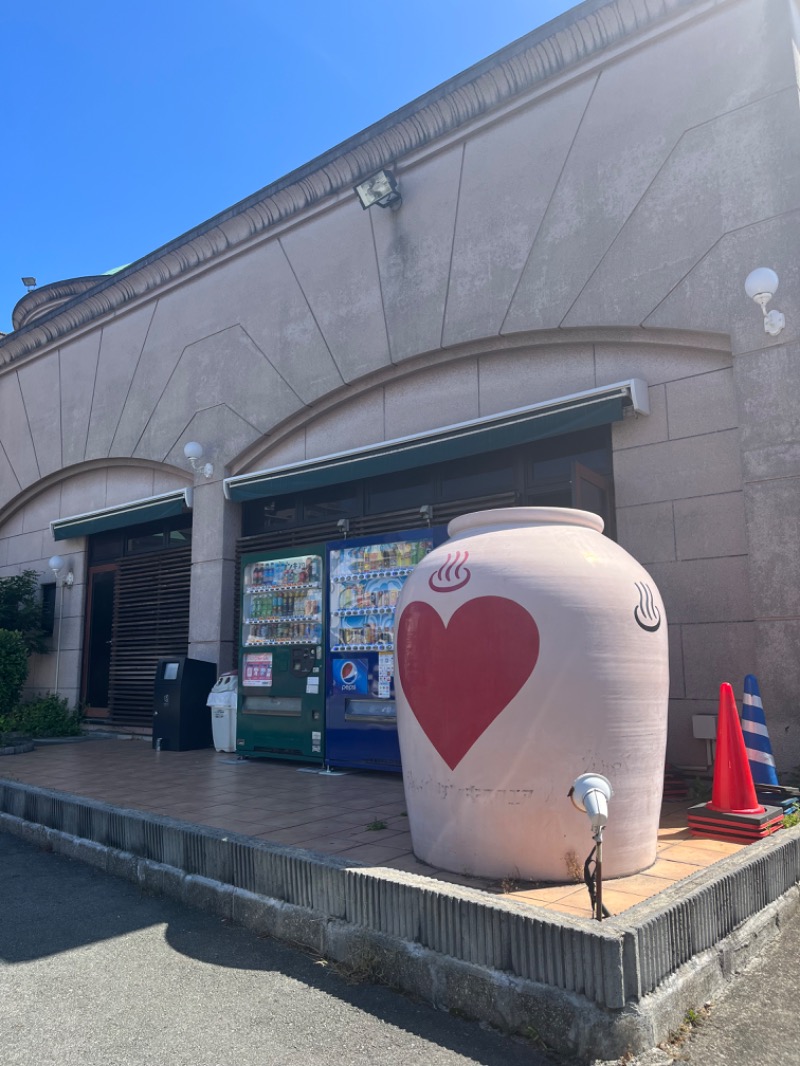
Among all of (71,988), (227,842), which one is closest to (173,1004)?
(71,988)

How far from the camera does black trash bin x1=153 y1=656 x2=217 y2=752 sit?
10.1 metres

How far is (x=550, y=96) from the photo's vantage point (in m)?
8.23

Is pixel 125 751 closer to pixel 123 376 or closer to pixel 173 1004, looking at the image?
pixel 123 376

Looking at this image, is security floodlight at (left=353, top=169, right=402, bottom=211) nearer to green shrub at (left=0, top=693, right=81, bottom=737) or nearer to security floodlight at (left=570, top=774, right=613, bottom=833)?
security floodlight at (left=570, top=774, right=613, bottom=833)

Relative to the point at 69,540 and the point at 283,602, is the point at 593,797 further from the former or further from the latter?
the point at 69,540

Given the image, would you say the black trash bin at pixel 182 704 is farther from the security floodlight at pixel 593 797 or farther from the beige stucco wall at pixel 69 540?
the security floodlight at pixel 593 797

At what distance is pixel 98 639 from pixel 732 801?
10.9 m

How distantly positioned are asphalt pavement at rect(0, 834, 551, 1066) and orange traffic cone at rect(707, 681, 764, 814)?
235 centimetres

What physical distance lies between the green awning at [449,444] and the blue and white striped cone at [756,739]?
9.29 feet

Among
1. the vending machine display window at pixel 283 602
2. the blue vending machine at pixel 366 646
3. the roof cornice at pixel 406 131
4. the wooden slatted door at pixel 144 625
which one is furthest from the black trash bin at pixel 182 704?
the roof cornice at pixel 406 131

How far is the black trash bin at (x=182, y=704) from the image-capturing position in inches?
398

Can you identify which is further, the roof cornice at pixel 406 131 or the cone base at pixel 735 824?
the roof cornice at pixel 406 131

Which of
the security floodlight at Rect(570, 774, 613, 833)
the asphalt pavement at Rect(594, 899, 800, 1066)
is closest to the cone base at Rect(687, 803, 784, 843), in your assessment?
the asphalt pavement at Rect(594, 899, 800, 1066)

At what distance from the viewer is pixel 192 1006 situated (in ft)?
11.0
